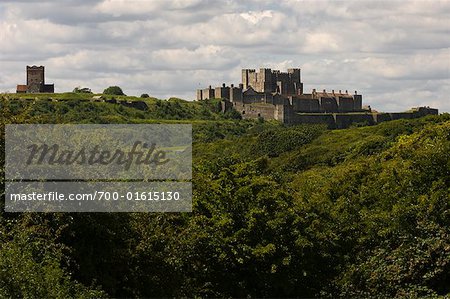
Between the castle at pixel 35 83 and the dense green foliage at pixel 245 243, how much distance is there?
158m

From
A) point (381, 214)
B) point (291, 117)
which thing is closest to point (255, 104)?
point (291, 117)

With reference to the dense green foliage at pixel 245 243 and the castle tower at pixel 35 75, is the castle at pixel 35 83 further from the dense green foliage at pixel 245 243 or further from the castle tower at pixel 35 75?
the dense green foliage at pixel 245 243

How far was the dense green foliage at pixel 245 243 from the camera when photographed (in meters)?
20.5

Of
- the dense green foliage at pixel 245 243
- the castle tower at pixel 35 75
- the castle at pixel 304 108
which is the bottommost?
the dense green foliage at pixel 245 243

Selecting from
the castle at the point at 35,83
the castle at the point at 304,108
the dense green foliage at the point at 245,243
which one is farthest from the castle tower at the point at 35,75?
the dense green foliage at the point at 245,243

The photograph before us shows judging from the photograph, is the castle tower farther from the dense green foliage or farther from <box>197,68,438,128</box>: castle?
the dense green foliage

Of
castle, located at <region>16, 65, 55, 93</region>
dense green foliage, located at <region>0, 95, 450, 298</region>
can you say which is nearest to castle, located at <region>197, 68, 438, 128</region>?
castle, located at <region>16, 65, 55, 93</region>

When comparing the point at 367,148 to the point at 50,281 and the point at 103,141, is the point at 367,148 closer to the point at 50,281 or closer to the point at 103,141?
the point at 103,141

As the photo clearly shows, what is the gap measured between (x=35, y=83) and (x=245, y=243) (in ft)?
561

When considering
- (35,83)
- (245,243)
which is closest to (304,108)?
(35,83)

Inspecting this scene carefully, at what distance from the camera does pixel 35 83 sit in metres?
191

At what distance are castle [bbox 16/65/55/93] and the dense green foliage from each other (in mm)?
157562

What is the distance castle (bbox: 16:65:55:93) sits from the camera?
186250 mm

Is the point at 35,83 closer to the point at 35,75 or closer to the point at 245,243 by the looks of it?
the point at 35,75
